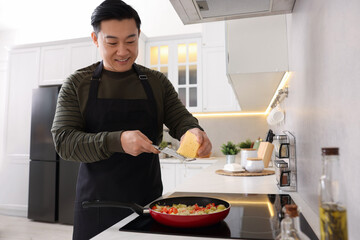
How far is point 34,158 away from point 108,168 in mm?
2861

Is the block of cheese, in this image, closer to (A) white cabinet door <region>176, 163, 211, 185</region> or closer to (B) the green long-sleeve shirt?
(B) the green long-sleeve shirt

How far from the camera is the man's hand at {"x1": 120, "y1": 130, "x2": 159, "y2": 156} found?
0.96 meters

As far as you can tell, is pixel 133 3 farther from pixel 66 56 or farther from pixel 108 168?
pixel 108 168

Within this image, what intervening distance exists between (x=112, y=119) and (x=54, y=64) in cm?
306

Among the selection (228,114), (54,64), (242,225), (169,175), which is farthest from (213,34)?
(242,225)

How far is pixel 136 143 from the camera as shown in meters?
0.97

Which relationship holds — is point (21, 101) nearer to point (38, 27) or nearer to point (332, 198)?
point (38, 27)

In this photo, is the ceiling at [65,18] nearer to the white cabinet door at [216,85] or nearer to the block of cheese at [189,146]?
the white cabinet door at [216,85]

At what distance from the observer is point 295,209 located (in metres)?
0.45

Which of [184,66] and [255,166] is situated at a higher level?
[184,66]

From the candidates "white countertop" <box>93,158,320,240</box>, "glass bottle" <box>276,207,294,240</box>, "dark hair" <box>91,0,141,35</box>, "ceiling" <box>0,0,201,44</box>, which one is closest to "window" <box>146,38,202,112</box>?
"ceiling" <box>0,0,201,44</box>

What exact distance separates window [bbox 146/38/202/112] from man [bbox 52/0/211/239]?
91.4 inches

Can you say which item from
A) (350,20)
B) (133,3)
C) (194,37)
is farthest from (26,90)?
(350,20)

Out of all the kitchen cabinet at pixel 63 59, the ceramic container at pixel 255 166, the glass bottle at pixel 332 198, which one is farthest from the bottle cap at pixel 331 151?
the kitchen cabinet at pixel 63 59
